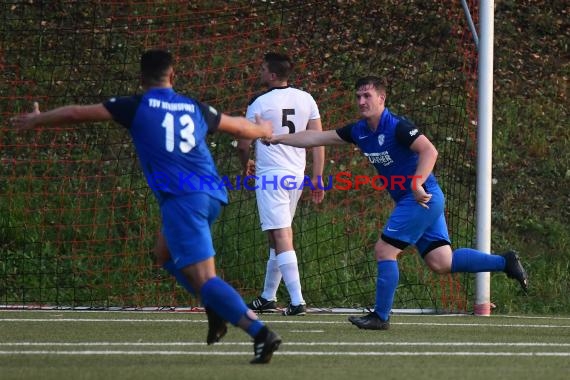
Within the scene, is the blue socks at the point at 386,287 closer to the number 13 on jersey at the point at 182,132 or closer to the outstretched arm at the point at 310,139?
the outstretched arm at the point at 310,139

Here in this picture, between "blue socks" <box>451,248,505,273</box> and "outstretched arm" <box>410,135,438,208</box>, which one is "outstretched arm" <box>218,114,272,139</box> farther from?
"blue socks" <box>451,248,505,273</box>

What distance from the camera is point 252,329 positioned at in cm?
660

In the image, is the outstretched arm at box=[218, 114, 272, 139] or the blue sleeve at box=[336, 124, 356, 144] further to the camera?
the blue sleeve at box=[336, 124, 356, 144]

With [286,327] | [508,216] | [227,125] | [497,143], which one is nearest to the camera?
[227,125]

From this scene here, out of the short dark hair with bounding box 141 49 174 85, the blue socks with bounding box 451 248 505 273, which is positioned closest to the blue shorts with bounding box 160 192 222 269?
the short dark hair with bounding box 141 49 174 85

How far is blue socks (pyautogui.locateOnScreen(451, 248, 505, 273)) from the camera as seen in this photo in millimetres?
9250

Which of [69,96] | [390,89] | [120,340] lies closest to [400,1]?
[390,89]

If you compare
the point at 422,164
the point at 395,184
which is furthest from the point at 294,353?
the point at 395,184

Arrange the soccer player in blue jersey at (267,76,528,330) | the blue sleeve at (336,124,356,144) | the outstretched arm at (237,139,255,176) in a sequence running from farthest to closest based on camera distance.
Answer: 1. the outstretched arm at (237,139,255,176)
2. the blue sleeve at (336,124,356,144)
3. the soccer player in blue jersey at (267,76,528,330)

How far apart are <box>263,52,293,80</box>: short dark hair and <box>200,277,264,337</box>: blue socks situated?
151 inches

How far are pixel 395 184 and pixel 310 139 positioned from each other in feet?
2.41

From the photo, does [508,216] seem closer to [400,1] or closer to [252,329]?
[400,1]

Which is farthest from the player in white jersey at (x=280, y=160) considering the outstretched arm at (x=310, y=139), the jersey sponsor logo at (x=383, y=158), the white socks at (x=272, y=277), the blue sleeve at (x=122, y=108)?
the blue sleeve at (x=122, y=108)

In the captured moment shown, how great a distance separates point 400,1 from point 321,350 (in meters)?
8.64
